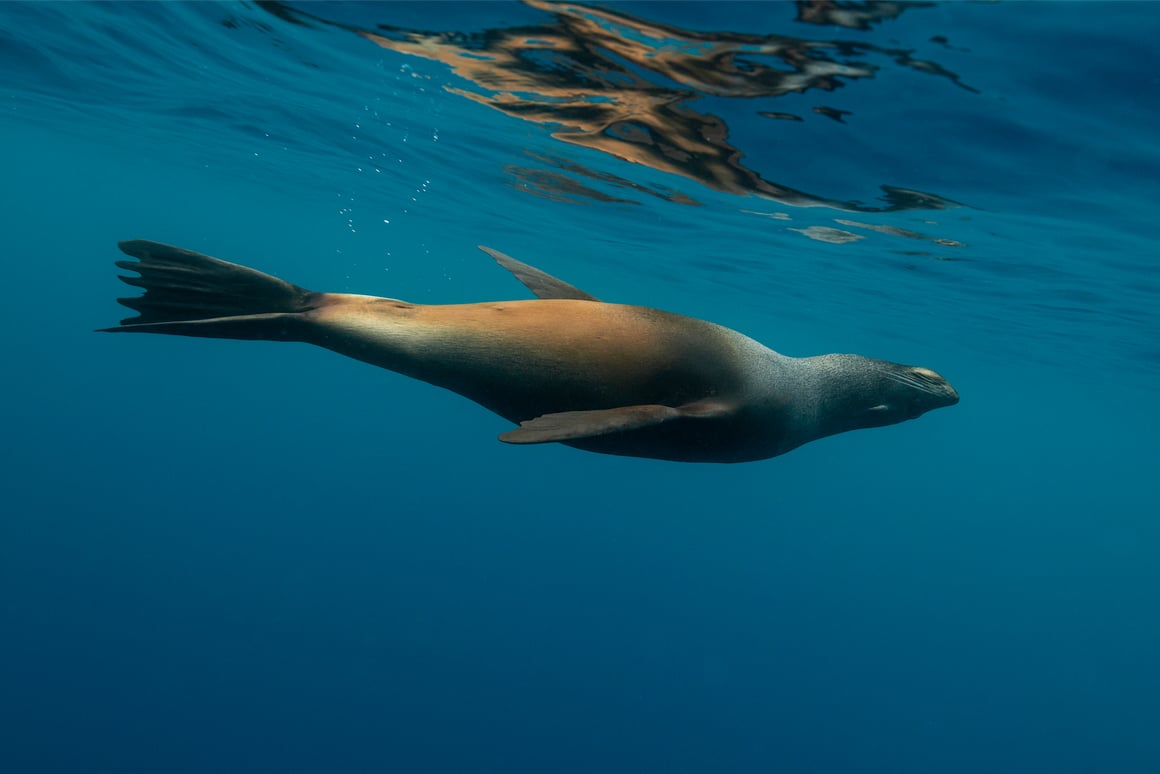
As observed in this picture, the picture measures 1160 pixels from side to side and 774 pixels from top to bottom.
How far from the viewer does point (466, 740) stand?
1576 cm

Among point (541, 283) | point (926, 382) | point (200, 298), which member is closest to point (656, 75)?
point (541, 283)

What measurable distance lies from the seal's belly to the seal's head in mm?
1000

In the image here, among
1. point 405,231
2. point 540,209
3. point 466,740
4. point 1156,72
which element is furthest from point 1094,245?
point 405,231

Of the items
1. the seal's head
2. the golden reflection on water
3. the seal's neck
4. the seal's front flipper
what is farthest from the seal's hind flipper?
the golden reflection on water

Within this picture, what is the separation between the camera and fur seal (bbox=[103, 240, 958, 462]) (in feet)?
10.9

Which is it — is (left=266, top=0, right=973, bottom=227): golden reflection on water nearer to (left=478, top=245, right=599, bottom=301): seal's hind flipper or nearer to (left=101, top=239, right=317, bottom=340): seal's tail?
(left=478, top=245, right=599, bottom=301): seal's hind flipper

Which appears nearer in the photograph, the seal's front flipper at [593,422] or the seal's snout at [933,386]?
the seal's front flipper at [593,422]

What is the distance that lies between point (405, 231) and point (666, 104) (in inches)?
1142

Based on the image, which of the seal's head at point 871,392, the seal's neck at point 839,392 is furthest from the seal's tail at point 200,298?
the seal's head at point 871,392

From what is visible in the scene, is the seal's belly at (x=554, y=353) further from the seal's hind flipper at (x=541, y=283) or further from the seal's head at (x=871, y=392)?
the seal's head at (x=871, y=392)

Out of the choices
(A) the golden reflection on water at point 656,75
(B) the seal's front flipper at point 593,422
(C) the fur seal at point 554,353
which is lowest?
(B) the seal's front flipper at point 593,422

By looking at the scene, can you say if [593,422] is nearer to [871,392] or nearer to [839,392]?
[839,392]

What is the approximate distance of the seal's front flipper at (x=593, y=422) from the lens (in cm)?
270

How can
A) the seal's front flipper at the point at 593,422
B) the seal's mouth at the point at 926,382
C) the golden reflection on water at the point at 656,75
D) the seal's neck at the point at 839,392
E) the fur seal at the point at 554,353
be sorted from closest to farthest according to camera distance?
the seal's front flipper at the point at 593,422, the fur seal at the point at 554,353, the seal's neck at the point at 839,392, the seal's mouth at the point at 926,382, the golden reflection on water at the point at 656,75
